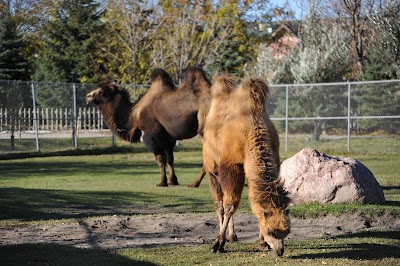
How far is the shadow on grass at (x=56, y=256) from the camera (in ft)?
28.4

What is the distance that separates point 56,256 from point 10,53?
101ft

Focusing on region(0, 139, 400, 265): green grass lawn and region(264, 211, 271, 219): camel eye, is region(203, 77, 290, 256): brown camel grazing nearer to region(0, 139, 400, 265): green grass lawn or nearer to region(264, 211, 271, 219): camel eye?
region(264, 211, 271, 219): camel eye

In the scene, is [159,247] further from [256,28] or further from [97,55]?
[256,28]

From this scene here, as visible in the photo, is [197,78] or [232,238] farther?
[197,78]

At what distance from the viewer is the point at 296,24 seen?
4806 centimetres

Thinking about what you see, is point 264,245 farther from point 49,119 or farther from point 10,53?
point 10,53

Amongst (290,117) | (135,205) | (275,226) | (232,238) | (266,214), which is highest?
(290,117)

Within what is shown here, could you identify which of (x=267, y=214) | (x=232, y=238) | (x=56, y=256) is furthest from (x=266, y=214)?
(x=56, y=256)

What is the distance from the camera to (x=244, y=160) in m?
8.69

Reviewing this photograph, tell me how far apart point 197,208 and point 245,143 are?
5.71 m

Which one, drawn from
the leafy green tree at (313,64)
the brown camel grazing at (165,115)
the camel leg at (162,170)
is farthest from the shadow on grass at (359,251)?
the leafy green tree at (313,64)

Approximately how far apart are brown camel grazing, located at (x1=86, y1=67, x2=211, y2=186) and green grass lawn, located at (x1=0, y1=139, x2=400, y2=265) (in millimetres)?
1060

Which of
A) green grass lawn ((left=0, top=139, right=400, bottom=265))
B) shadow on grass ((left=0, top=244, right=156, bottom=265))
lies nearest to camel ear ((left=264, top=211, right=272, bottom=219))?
green grass lawn ((left=0, top=139, right=400, bottom=265))

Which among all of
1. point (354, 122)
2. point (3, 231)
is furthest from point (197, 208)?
point (354, 122)
